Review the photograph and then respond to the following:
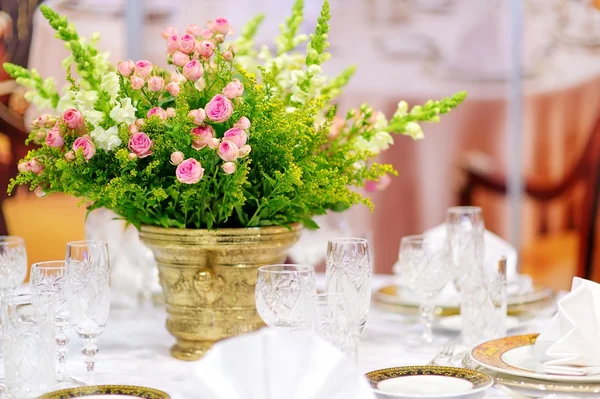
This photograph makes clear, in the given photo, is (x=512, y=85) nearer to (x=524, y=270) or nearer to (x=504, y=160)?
(x=504, y=160)

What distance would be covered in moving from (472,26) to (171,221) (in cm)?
282

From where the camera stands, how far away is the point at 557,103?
3928 millimetres

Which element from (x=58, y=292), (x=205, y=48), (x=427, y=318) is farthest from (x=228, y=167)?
(x=427, y=318)

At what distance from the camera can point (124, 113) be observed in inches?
57.1

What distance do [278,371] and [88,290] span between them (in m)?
0.45

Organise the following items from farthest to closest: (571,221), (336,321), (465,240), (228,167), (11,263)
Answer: (571,221) → (465,240) → (11,263) → (228,167) → (336,321)

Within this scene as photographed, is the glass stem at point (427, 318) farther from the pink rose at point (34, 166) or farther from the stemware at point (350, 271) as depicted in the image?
the pink rose at point (34, 166)

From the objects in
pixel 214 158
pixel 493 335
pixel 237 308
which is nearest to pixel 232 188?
pixel 214 158

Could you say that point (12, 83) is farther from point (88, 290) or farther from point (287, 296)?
point (287, 296)

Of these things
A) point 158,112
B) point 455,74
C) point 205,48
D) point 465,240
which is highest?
point 455,74

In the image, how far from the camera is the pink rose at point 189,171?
1.37 meters

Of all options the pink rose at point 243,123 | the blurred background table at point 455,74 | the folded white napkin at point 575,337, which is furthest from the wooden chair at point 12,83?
the folded white napkin at point 575,337

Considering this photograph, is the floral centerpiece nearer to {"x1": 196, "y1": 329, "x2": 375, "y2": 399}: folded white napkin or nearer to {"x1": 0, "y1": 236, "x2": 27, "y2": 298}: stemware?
{"x1": 0, "y1": 236, "x2": 27, "y2": 298}: stemware

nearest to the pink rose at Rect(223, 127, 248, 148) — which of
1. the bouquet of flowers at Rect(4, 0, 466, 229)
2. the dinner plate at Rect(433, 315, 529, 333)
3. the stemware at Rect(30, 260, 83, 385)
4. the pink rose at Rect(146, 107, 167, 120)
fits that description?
the bouquet of flowers at Rect(4, 0, 466, 229)
